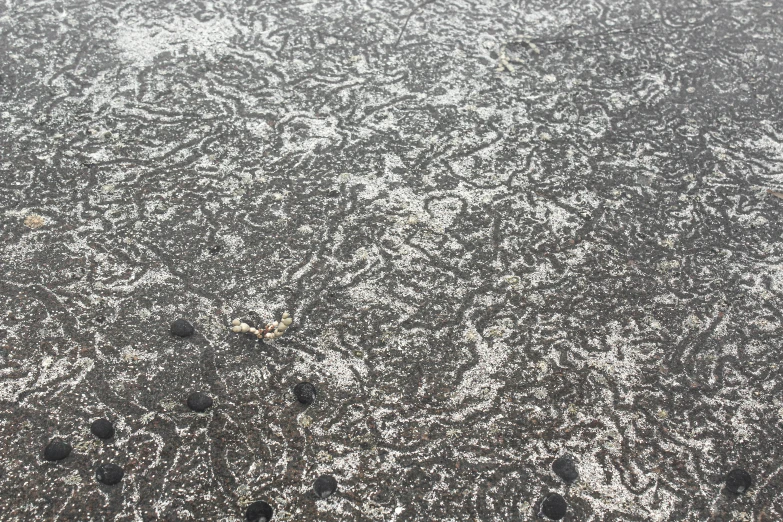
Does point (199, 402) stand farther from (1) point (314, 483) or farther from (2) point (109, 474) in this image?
(1) point (314, 483)

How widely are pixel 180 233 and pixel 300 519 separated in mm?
1253

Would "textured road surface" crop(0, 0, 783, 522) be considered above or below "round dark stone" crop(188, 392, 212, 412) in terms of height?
above

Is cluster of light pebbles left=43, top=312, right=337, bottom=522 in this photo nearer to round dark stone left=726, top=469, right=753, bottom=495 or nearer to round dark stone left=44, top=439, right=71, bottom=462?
round dark stone left=44, top=439, right=71, bottom=462

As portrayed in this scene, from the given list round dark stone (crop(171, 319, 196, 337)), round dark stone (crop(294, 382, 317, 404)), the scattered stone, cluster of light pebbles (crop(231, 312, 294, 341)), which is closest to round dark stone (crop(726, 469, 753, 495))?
round dark stone (crop(294, 382, 317, 404))

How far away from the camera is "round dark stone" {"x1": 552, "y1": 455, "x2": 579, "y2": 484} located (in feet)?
6.56

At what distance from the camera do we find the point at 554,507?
192 cm

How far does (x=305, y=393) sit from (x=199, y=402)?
1.04ft

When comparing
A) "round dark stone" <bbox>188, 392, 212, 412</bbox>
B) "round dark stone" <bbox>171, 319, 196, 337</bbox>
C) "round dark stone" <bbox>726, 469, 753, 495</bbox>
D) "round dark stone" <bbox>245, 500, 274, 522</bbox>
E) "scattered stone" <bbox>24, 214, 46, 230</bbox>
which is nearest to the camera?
"round dark stone" <bbox>245, 500, 274, 522</bbox>

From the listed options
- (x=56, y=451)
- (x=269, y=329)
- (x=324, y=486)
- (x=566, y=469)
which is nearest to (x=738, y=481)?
(x=566, y=469)

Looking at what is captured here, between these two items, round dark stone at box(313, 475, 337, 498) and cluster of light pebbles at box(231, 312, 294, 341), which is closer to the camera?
round dark stone at box(313, 475, 337, 498)

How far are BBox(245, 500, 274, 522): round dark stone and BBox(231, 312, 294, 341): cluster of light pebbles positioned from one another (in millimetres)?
590

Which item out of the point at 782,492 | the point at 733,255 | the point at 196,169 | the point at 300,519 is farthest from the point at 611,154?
the point at 300,519

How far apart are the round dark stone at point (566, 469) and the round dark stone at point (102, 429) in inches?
51.0

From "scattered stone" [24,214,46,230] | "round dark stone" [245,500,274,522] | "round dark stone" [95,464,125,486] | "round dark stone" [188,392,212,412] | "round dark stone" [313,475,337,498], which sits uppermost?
"scattered stone" [24,214,46,230]
